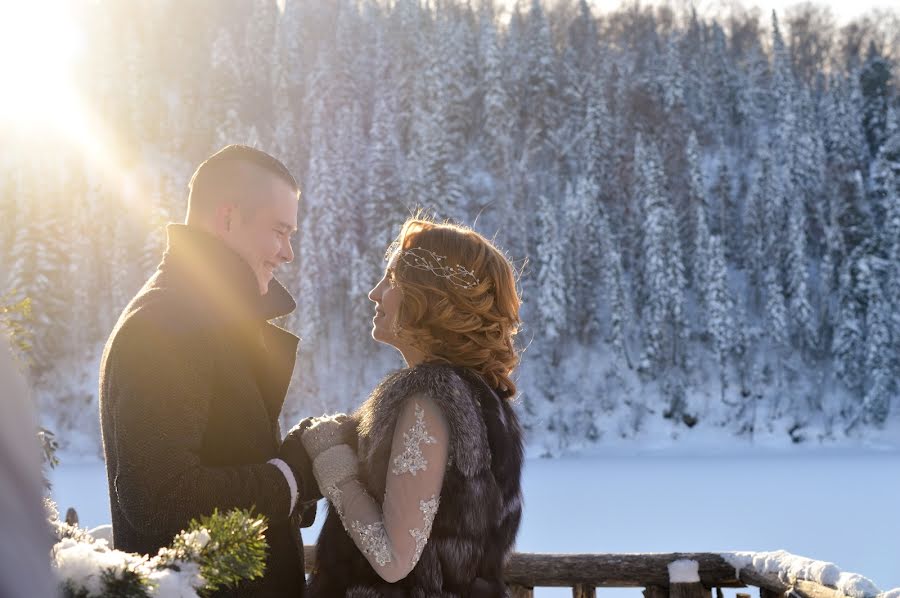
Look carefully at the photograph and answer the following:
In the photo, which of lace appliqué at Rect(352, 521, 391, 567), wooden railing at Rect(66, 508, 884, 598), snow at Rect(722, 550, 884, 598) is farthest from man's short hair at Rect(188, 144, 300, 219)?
snow at Rect(722, 550, 884, 598)

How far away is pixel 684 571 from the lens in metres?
4.39

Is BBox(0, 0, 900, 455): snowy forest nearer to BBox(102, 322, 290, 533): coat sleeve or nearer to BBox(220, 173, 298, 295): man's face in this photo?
BBox(220, 173, 298, 295): man's face

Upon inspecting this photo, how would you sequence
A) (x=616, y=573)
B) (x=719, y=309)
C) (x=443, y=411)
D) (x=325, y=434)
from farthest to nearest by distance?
(x=719, y=309) < (x=616, y=573) < (x=325, y=434) < (x=443, y=411)

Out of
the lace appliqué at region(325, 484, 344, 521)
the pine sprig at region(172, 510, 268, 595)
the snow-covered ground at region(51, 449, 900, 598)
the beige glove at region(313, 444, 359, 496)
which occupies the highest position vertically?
the pine sprig at region(172, 510, 268, 595)

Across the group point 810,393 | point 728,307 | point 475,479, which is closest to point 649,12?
point 728,307

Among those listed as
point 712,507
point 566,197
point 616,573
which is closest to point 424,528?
point 616,573

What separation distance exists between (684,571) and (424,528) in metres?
2.50

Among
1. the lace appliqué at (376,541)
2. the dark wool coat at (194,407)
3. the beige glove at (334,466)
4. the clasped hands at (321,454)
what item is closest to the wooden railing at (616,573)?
the dark wool coat at (194,407)

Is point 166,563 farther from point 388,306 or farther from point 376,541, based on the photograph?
point 388,306

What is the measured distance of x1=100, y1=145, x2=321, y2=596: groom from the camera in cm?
247

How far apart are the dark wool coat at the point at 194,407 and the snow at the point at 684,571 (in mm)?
2399

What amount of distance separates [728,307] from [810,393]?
259 inches

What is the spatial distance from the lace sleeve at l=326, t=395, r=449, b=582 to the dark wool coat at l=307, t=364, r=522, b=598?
5cm

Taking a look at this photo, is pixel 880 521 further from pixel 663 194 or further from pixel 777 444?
pixel 663 194
